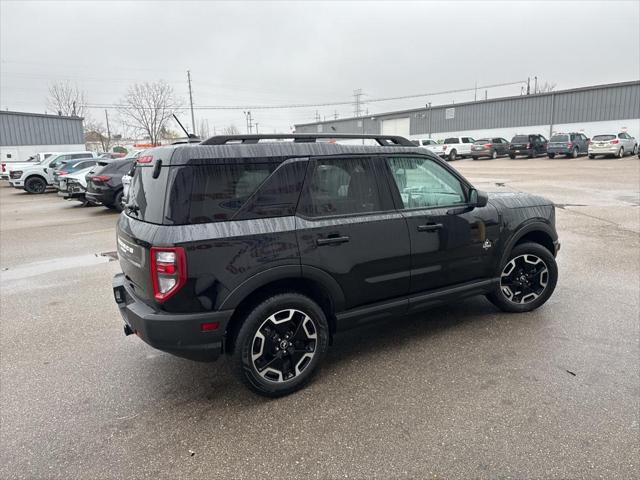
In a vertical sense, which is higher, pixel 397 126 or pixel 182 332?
pixel 397 126

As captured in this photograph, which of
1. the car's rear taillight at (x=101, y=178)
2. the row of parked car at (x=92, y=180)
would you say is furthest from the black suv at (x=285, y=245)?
the car's rear taillight at (x=101, y=178)

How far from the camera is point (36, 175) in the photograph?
20766mm

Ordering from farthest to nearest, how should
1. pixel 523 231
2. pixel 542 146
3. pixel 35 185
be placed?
pixel 542 146
pixel 35 185
pixel 523 231

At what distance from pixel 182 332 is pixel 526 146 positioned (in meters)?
34.8

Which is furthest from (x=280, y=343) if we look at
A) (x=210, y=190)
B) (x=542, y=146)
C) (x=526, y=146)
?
(x=542, y=146)

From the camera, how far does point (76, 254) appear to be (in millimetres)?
8141

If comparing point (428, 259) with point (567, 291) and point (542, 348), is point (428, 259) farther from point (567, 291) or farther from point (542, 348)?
point (567, 291)

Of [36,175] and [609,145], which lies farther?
[609,145]

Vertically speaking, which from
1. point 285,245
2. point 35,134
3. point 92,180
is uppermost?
point 35,134

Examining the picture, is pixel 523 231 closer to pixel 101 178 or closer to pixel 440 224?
pixel 440 224

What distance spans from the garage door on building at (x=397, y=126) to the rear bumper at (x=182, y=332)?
54.6 meters

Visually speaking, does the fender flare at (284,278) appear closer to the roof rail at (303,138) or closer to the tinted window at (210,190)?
the tinted window at (210,190)

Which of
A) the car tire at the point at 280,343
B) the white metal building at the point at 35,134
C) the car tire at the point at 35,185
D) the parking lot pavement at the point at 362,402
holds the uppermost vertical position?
the white metal building at the point at 35,134

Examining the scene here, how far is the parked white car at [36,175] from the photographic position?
20.5 metres
